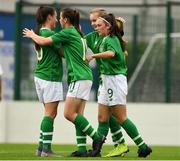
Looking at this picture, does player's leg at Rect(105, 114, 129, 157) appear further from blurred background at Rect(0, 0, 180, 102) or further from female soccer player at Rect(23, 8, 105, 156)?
blurred background at Rect(0, 0, 180, 102)

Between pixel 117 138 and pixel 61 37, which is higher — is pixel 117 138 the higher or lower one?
the lower one

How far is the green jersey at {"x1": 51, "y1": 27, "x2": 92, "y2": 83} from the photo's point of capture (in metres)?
14.7

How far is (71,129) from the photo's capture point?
2120 cm

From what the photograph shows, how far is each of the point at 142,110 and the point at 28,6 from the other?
297cm

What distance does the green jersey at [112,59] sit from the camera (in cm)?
1478

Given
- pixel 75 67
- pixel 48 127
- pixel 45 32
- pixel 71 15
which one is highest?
pixel 71 15

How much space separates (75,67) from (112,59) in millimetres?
522

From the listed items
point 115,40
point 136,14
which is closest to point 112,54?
point 115,40

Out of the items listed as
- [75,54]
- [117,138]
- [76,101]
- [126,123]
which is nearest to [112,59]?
[75,54]

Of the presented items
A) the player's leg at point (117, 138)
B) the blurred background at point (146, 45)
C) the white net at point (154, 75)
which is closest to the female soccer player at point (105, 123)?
the player's leg at point (117, 138)

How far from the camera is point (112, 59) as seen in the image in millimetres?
14875

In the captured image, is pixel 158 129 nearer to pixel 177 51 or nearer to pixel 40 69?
pixel 177 51

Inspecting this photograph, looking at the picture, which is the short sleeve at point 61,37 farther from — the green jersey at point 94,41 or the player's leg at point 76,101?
the green jersey at point 94,41

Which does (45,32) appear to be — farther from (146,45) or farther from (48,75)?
(146,45)
